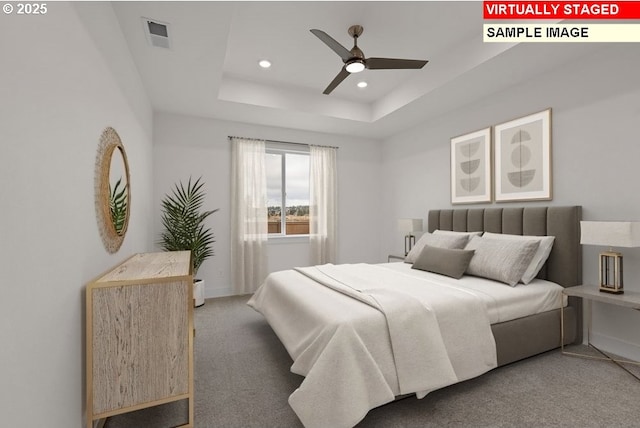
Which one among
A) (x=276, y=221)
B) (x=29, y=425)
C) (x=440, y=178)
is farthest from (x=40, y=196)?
(x=440, y=178)

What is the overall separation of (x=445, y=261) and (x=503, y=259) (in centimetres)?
50

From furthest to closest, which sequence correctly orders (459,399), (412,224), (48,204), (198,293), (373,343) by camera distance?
(412,224) < (198,293) < (459,399) < (373,343) < (48,204)

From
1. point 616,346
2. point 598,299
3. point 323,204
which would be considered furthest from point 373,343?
point 323,204

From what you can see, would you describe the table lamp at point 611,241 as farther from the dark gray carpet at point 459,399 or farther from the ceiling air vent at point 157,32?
the ceiling air vent at point 157,32

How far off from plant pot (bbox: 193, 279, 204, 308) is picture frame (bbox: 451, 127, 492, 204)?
357 centimetres

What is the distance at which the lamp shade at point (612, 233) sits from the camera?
2068 mm

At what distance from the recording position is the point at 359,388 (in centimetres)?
155

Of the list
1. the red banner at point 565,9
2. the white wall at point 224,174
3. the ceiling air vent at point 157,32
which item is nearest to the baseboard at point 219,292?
the white wall at point 224,174

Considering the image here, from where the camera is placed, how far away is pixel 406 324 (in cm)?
180

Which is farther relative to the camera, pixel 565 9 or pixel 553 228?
pixel 553 228

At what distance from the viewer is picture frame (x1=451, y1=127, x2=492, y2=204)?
351 centimetres

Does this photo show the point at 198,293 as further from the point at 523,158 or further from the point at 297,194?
the point at 523,158

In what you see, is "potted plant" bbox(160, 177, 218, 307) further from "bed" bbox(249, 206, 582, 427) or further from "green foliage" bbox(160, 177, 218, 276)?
"bed" bbox(249, 206, 582, 427)

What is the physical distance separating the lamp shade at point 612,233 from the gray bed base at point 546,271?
36 cm
